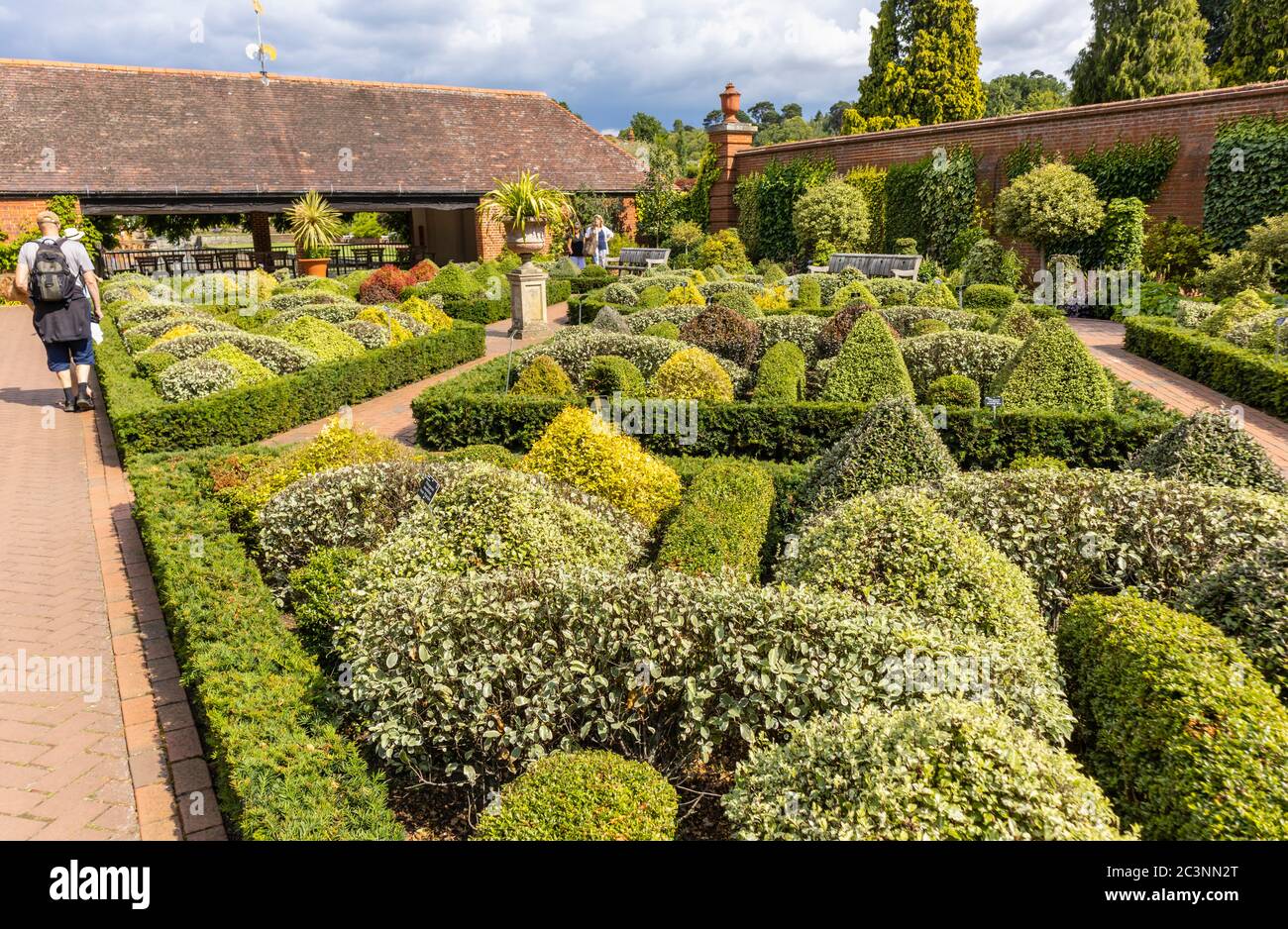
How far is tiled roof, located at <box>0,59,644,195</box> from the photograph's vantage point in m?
24.4

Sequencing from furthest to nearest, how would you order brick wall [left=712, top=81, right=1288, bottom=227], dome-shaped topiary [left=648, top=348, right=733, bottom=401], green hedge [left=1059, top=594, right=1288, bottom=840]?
brick wall [left=712, top=81, right=1288, bottom=227] < dome-shaped topiary [left=648, top=348, right=733, bottom=401] < green hedge [left=1059, top=594, right=1288, bottom=840]

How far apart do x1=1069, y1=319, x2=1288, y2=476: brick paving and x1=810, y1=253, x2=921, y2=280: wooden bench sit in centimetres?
447

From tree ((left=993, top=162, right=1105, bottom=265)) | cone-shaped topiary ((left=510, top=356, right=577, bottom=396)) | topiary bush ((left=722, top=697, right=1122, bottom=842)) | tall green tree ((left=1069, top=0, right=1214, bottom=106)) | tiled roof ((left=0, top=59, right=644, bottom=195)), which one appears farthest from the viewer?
tall green tree ((left=1069, top=0, right=1214, bottom=106))

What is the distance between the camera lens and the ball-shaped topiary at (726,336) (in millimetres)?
10891

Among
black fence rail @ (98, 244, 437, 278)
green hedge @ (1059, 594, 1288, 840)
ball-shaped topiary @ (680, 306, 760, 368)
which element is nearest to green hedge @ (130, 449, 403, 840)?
green hedge @ (1059, 594, 1288, 840)

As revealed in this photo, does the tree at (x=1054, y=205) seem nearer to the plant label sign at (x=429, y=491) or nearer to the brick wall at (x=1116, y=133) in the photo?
the brick wall at (x=1116, y=133)

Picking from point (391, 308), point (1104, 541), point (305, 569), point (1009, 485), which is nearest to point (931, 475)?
point (1009, 485)

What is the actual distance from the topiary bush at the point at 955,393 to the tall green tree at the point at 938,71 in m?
28.4

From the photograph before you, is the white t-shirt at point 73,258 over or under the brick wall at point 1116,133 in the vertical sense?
under

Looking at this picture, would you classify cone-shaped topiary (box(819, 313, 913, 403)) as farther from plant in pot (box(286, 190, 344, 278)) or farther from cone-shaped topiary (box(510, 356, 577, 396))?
plant in pot (box(286, 190, 344, 278))

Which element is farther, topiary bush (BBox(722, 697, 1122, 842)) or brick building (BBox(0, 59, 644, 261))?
brick building (BBox(0, 59, 644, 261))

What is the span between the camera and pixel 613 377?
8977mm

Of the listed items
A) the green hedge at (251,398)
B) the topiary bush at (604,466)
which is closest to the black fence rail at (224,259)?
the green hedge at (251,398)
